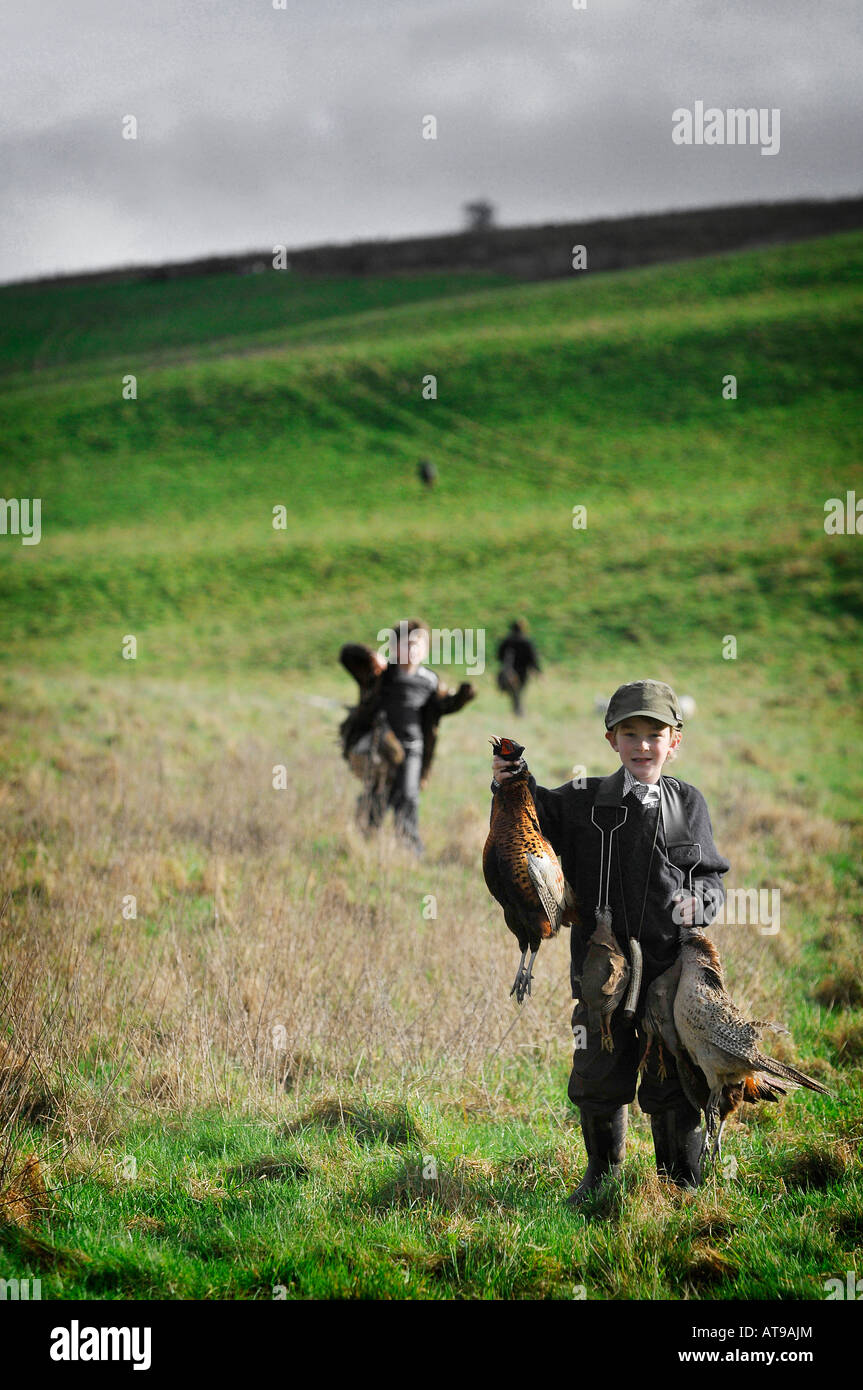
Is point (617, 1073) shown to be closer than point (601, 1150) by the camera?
Yes

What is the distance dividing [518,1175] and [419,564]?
29730 mm

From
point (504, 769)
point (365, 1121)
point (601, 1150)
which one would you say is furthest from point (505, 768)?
point (365, 1121)

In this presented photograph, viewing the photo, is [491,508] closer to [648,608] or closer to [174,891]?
[648,608]

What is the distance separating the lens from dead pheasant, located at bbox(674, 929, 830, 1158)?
3111mm

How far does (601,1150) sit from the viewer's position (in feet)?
11.6

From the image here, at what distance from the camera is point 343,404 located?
45125 millimetres

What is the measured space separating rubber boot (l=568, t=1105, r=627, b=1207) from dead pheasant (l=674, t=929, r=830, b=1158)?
13.1 inches

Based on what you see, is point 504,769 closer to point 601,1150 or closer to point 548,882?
point 548,882

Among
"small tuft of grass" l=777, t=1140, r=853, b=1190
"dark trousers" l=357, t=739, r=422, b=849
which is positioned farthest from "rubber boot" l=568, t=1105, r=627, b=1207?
"dark trousers" l=357, t=739, r=422, b=849

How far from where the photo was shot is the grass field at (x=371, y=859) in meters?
3.40

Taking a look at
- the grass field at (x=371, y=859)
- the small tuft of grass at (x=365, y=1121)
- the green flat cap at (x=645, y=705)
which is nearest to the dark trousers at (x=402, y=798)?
the grass field at (x=371, y=859)

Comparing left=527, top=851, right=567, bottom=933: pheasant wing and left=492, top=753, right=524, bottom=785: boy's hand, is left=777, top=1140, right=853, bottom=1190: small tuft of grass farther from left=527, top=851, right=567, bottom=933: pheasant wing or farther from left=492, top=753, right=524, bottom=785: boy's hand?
left=492, top=753, right=524, bottom=785: boy's hand

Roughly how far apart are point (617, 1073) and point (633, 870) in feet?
2.32

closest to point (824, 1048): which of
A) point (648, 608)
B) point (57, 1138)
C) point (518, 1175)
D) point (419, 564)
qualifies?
point (518, 1175)
